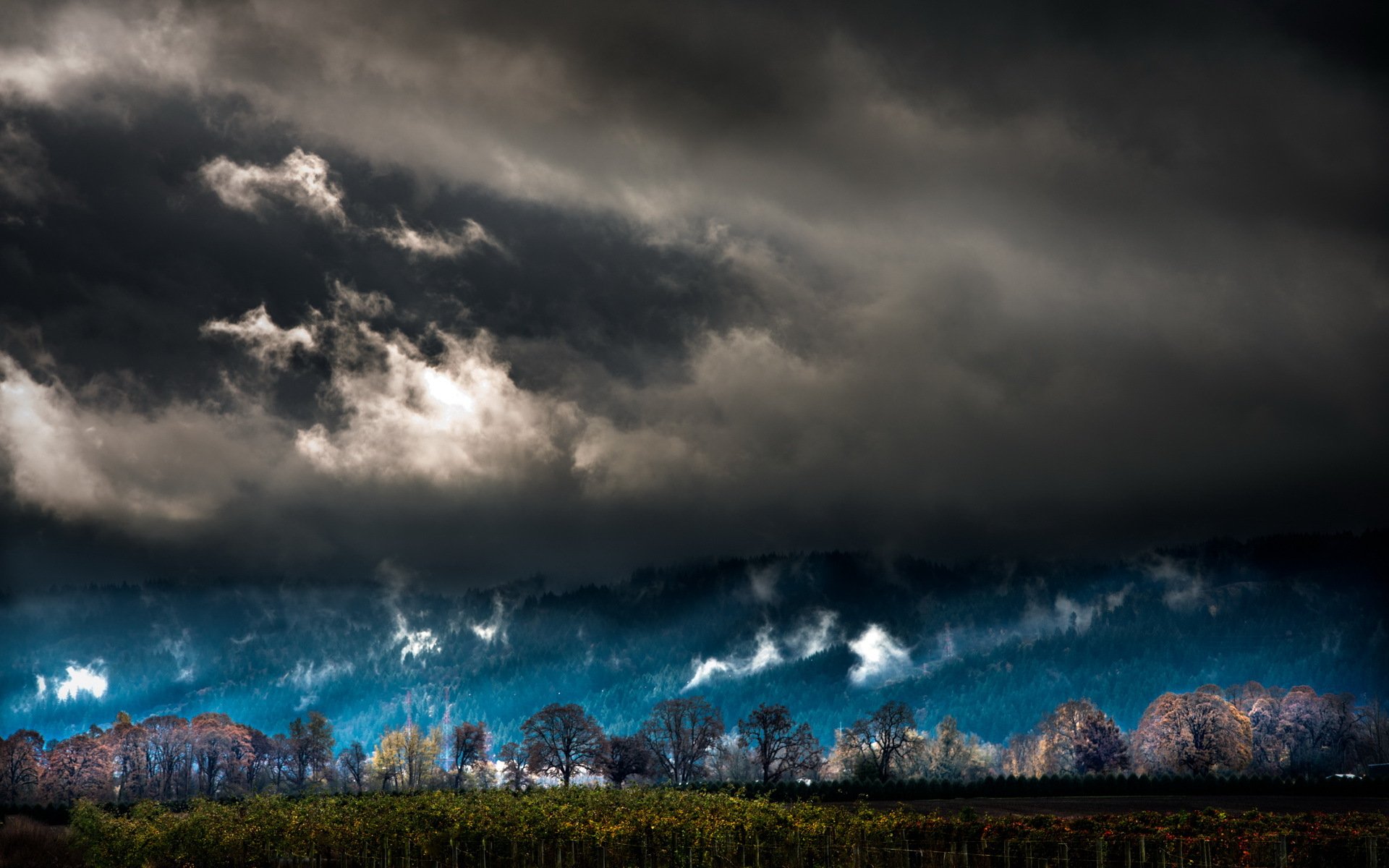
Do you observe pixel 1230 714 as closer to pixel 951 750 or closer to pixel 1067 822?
pixel 951 750

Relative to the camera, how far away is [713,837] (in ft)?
157

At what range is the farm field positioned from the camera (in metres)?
45.5

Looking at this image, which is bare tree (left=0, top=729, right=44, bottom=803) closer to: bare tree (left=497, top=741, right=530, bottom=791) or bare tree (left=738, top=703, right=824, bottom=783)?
bare tree (left=497, top=741, right=530, bottom=791)

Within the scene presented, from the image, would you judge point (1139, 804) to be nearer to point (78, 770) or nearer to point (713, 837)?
point (713, 837)

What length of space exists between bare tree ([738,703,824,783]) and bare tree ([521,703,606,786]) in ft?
74.3

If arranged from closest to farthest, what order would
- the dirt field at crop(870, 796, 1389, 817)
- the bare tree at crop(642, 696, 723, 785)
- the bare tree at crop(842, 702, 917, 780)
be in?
1. the dirt field at crop(870, 796, 1389, 817)
2. the bare tree at crop(842, 702, 917, 780)
3. the bare tree at crop(642, 696, 723, 785)

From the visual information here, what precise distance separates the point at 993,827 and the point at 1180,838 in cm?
763

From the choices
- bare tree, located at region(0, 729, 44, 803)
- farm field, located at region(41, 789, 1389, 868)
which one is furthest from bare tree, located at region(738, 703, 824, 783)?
bare tree, located at region(0, 729, 44, 803)

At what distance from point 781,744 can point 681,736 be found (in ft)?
60.0

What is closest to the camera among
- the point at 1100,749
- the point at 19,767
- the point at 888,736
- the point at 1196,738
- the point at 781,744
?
the point at 1196,738

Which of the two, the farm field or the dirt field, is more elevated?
the farm field

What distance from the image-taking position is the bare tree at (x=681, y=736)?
17250cm

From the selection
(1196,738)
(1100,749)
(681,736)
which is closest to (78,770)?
(681,736)

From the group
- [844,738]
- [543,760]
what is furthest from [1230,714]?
[543,760]
